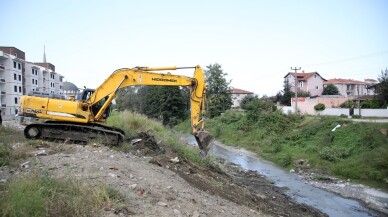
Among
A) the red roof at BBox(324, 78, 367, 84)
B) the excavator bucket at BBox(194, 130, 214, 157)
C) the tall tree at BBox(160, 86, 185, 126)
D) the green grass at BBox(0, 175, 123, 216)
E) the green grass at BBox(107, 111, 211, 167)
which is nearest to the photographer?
the green grass at BBox(0, 175, 123, 216)

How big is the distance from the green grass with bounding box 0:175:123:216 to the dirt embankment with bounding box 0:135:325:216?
30 cm

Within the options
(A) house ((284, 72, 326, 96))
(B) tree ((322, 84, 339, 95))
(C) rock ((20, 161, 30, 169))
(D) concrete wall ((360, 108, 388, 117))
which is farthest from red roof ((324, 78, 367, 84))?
(C) rock ((20, 161, 30, 169))

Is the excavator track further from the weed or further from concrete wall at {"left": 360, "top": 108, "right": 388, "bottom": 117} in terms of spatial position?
concrete wall at {"left": 360, "top": 108, "right": 388, "bottom": 117}

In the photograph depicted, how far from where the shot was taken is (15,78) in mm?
50562

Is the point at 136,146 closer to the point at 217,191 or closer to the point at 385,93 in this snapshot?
the point at 217,191

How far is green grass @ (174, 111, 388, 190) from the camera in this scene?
16156 mm

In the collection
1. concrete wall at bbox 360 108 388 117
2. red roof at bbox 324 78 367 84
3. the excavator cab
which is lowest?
concrete wall at bbox 360 108 388 117

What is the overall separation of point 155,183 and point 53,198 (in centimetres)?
254

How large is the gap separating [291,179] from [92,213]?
42.3 ft

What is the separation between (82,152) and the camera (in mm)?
9609

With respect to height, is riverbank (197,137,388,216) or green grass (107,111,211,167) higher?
green grass (107,111,211,167)

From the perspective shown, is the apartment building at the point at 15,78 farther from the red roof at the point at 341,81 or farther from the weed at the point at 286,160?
the red roof at the point at 341,81

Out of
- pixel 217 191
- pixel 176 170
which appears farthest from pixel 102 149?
pixel 217 191

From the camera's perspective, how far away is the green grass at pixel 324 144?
→ 1616 centimetres
